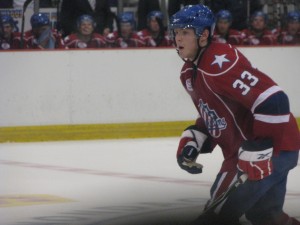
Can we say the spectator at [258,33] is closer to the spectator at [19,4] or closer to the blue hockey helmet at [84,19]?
the blue hockey helmet at [84,19]

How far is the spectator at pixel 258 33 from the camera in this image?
9.86 meters

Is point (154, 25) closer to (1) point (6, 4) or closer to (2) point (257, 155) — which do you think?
(1) point (6, 4)

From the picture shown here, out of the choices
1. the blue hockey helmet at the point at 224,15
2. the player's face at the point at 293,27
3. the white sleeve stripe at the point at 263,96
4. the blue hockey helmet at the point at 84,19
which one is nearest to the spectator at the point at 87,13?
the blue hockey helmet at the point at 84,19

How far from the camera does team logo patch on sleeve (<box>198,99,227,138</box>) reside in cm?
381

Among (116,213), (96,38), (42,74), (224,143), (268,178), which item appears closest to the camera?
(268,178)

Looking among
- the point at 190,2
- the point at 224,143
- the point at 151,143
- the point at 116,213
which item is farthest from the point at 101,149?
the point at 224,143

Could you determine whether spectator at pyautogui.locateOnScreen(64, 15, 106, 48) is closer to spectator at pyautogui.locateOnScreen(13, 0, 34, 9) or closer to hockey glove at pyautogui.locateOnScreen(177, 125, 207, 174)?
spectator at pyautogui.locateOnScreen(13, 0, 34, 9)

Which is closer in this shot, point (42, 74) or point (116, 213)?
point (116, 213)

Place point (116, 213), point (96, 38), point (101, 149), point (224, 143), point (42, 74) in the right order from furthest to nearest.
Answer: point (96, 38)
point (42, 74)
point (101, 149)
point (116, 213)
point (224, 143)

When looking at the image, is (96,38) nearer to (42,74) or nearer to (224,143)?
(42,74)

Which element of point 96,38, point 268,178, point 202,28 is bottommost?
point 96,38

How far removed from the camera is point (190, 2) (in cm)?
977

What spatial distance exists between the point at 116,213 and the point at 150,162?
2225 millimetres

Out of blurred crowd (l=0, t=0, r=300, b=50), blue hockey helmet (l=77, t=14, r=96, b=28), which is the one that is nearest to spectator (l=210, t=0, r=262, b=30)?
blurred crowd (l=0, t=0, r=300, b=50)
